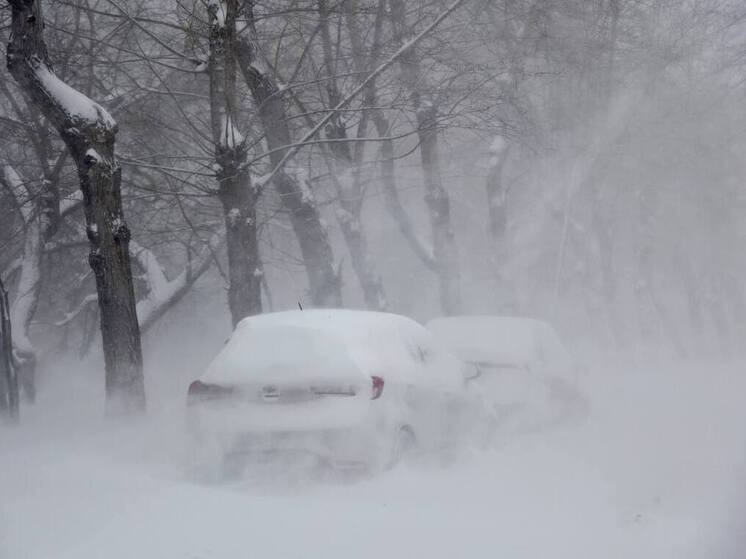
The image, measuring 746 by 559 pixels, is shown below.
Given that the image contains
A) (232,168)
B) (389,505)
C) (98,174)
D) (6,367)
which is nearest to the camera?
(389,505)

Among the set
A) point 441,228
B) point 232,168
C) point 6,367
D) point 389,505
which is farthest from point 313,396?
point 441,228

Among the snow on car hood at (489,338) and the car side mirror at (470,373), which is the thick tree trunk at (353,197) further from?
the car side mirror at (470,373)

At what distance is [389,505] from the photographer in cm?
552

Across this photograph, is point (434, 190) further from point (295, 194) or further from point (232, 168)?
point (232, 168)

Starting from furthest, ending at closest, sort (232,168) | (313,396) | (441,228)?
(441,228) → (232,168) → (313,396)

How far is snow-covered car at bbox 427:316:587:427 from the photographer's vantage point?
30.9 ft

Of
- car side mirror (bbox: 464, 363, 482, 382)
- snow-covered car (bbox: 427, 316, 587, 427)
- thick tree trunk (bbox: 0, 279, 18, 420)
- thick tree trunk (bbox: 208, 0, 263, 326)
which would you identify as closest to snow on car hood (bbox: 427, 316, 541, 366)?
snow-covered car (bbox: 427, 316, 587, 427)

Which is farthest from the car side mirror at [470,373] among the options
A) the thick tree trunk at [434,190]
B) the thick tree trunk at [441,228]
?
the thick tree trunk at [441,228]

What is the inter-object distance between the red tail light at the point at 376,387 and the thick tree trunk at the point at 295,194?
6327 millimetres

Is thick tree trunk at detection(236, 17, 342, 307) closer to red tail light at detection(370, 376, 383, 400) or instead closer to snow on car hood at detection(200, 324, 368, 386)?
snow on car hood at detection(200, 324, 368, 386)

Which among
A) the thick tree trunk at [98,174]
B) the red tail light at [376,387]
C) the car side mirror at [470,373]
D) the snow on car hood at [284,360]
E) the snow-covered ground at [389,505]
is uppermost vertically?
the thick tree trunk at [98,174]

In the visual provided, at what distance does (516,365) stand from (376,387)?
368cm

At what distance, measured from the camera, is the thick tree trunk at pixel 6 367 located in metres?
9.28

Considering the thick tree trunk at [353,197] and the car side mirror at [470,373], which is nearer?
the car side mirror at [470,373]
